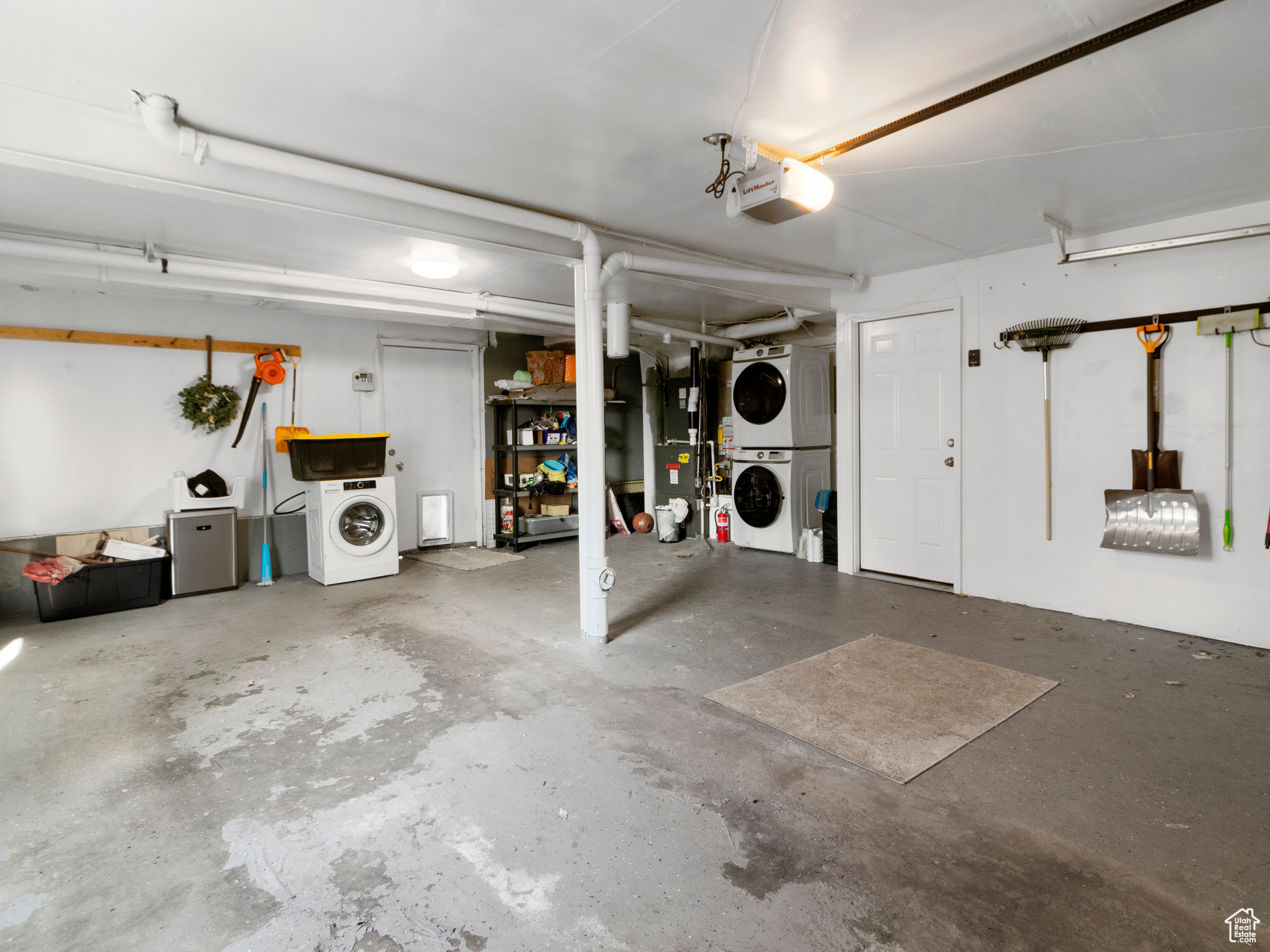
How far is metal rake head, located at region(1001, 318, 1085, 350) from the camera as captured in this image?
3969mm

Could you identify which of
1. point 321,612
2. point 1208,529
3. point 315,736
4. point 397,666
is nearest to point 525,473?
point 321,612

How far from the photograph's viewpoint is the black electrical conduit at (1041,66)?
1.82 m

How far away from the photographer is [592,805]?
206 cm

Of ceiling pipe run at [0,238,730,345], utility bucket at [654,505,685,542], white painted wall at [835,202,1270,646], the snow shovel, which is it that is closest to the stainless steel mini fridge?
ceiling pipe run at [0,238,730,345]

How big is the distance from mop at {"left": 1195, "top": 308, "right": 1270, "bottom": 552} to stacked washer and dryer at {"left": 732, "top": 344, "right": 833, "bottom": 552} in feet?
9.95

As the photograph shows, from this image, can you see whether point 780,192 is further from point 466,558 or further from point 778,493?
point 466,558

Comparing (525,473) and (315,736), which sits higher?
(525,473)

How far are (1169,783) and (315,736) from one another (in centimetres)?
313

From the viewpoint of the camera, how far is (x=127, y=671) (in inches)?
131

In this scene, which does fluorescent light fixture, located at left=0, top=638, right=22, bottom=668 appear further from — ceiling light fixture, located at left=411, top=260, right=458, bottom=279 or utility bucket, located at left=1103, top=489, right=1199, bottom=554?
utility bucket, located at left=1103, top=489, right=1199, bottom=554

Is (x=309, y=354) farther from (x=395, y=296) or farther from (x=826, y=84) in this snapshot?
(x=826, y=84)

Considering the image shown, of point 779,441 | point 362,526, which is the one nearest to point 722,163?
point 779,441

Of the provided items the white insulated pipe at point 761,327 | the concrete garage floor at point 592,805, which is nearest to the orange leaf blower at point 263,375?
the concrete garage floor at point 592,805

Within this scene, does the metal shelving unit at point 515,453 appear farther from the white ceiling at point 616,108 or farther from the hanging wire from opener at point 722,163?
the hanging wire from opener at point 722,163
